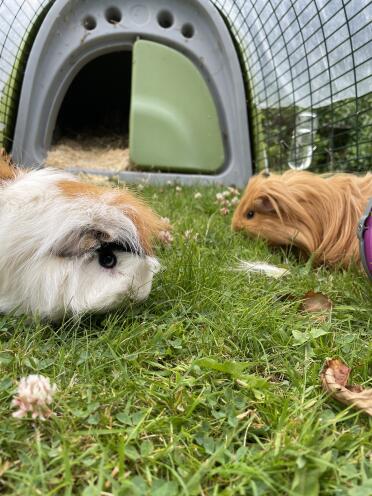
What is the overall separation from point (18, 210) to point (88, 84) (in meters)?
4.33

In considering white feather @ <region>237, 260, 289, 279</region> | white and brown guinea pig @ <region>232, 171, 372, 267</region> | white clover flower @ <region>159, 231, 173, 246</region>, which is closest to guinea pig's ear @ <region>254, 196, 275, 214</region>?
white and brown guinea pig @ <region>232, 171, 372, 267</region>

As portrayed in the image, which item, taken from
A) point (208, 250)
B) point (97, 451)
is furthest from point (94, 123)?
point (97, 451)

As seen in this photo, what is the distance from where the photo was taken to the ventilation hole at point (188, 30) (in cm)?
368

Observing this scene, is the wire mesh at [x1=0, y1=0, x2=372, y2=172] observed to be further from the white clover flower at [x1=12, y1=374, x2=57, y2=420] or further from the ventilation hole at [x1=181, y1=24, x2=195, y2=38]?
the white clover flower at [x1=12, y1=374, x2=57, y2=420]

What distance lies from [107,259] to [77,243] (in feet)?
0.25

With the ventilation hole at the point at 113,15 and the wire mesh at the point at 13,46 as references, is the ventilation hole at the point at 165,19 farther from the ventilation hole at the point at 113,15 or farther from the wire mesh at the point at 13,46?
the wire mesh at the point at 13,46

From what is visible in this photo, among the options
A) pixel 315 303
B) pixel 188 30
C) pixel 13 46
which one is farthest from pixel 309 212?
pixel 13 46

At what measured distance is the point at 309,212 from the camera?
2.04m

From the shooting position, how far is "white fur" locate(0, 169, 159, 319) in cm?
99

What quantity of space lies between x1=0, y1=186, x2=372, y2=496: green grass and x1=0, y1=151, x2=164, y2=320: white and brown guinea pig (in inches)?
2.8

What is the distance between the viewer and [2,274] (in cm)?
105

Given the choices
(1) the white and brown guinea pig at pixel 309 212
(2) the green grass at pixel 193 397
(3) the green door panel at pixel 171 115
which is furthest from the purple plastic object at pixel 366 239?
(3) the green door panel at pixel 171 115

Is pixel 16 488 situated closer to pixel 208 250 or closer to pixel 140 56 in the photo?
pixel 208 250

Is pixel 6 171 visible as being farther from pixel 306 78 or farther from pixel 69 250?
pixel 306 78
